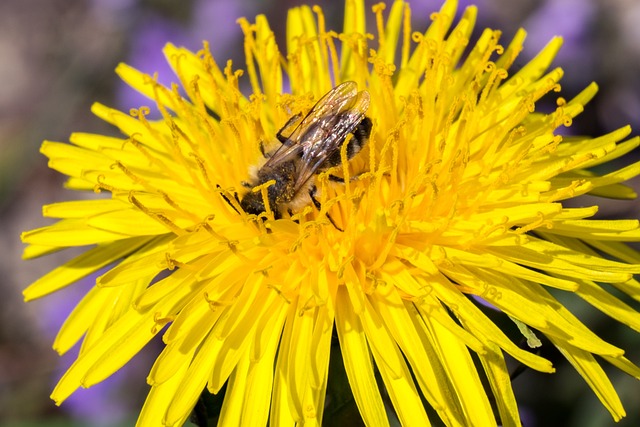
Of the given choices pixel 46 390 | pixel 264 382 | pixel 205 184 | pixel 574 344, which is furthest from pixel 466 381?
pixel 46 390

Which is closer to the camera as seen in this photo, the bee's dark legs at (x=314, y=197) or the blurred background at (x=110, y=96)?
the bee's dark legs at (x=314, y=197)

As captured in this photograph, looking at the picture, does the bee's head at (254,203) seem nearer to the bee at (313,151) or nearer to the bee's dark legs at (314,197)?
the bee at (313,151)

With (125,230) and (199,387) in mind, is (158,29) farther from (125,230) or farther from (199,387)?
Result: (199,387)

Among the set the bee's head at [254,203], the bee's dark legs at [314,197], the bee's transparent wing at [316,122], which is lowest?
the bee's dark legs at [314,197]

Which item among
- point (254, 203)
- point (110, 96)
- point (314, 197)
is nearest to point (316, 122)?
point (314, 197)

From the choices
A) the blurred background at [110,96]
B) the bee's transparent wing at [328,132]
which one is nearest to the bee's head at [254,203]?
the bee's transparent wing at [328,132]

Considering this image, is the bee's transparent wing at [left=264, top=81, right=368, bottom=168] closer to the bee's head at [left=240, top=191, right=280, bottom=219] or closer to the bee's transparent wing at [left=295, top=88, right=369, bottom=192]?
the bee's transparent wing at [left=295, top=88, right=369, bottom=192]
